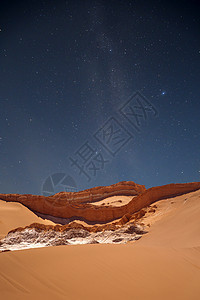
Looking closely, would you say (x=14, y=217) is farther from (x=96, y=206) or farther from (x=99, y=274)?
(x=99, y=274)

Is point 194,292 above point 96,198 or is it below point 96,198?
below

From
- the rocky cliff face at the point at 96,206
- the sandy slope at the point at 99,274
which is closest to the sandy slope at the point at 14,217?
the rocky cliff face at the point at 96,206

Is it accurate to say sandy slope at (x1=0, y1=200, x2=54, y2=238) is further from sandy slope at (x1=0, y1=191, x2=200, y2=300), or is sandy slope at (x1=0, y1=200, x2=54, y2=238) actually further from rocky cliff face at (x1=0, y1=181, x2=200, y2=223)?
sandy slope at (x1=0, y1=191, x2=200, y2=300)

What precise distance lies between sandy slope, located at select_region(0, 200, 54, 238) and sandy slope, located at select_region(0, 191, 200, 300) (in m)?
13.5

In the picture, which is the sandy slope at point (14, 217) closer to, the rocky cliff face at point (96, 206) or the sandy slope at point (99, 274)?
the rocky cliff face at point (96, 206)

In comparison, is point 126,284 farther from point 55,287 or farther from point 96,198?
point 96,198

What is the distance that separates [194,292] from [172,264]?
81 centimetres

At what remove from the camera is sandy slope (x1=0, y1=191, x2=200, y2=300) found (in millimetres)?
2035

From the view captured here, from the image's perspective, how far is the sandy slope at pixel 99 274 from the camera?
2035mm

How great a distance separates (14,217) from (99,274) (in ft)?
58.4

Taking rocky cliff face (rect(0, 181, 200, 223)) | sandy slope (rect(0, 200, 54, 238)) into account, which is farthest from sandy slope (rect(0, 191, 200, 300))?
sandy slope (rect(0, 200, 54, 238))

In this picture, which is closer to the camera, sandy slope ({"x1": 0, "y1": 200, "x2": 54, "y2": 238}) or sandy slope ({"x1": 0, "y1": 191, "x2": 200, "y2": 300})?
sandy slope ({"x1": 0, "y1": 191, "x2": 200, "y2": 300})

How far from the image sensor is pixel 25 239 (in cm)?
975

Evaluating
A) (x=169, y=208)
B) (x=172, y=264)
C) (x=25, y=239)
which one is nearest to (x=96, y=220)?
(x=169, y=208)
